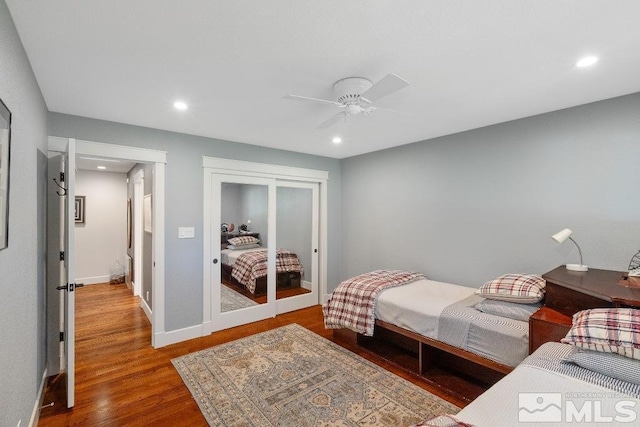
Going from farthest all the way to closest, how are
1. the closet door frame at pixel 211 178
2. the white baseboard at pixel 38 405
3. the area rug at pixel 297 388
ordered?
1. the closet door frame at pixel 211 178
2. the area rug at pixel 297 388
3. the white baseboard at pixel 38 405

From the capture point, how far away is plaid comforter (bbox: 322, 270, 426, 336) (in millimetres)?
3072

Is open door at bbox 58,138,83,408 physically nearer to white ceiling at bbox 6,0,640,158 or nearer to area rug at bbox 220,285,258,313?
white ceiling at bbox 6,0,640,158

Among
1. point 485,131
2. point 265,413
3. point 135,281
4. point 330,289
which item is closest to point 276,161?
point 330,289

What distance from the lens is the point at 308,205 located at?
4.71m

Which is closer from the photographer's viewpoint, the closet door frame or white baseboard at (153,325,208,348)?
white baseboard at (153,325,208,348)

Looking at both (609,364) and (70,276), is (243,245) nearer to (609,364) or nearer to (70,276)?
(70,276)

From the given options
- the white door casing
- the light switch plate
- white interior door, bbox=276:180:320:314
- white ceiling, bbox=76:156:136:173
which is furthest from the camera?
white ceiling, bbox=76:156:136:173

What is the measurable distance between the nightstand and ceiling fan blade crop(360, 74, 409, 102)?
1.79 meters

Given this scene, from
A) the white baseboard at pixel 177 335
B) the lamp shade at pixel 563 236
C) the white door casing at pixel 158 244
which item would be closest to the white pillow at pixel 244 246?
the white door casing at pixel 158 244

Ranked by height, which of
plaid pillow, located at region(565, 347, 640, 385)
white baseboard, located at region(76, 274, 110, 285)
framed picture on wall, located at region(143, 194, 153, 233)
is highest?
framed picture on wall, located at region(143, 194, 153, 233)

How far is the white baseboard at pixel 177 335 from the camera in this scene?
323 cm

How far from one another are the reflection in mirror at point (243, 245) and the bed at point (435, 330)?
3.99ft

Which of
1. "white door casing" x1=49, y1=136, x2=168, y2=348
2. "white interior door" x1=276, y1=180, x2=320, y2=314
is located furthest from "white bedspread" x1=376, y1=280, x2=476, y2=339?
"white door casing" x1=49, y1=136, x2=168, y2=348

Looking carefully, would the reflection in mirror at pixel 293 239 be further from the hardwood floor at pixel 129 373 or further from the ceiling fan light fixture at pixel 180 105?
the ceiling fan light fixture at pixel 180 105
